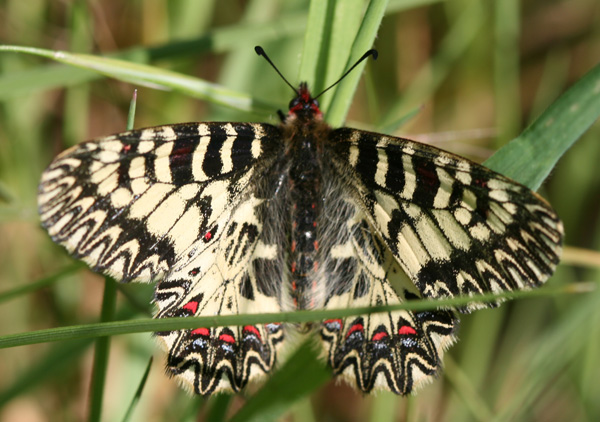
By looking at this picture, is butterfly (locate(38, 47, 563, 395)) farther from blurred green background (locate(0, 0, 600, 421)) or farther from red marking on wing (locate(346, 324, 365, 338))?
blurred green background (locate(0, 0, 600, 421))

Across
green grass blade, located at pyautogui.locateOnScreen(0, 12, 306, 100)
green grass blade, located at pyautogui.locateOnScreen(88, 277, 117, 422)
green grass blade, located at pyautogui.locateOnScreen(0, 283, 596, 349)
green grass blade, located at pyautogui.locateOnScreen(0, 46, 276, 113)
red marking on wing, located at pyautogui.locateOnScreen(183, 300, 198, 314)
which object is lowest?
green grass blade, located at pyautogui.locateOnScreen(0, 283, 596, 349)

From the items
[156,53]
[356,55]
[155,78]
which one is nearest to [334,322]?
[356,55]

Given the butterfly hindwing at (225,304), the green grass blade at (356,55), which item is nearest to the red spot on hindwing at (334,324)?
the butterfly hindwing at (225,304)

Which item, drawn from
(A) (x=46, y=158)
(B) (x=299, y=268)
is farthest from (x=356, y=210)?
(A) (x=46, y=158)

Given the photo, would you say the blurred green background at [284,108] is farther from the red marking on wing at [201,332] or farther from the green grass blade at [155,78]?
the red marking on wing at [201,332]

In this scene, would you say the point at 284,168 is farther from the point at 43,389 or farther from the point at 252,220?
the point at 43,389

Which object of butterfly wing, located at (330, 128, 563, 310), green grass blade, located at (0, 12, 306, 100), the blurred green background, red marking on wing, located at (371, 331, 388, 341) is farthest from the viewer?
the blurred green background

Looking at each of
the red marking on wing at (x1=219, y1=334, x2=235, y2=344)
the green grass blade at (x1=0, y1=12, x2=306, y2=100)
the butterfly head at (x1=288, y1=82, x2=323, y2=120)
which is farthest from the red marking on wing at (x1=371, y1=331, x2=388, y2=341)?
the green grass blade at (x1=0, y1=12, x2=306, y2=100)
